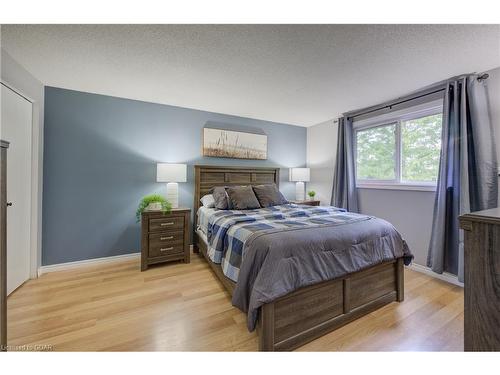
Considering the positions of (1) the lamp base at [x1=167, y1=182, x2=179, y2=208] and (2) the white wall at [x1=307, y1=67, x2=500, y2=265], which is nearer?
(2) the white wall at [x1=307, y1=67, x2=500, y2=265]

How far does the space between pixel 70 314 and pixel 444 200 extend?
12.2ft

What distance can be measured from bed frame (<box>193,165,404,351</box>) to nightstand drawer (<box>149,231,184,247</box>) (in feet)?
2.59

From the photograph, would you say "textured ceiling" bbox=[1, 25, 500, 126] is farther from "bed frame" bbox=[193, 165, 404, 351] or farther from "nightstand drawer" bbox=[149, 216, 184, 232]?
"bed frame" bbox=[193, 165, 404, 351]

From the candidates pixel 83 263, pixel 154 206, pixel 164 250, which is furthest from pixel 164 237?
pixel 83 263

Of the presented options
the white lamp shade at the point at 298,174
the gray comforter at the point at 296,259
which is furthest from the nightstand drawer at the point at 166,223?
the white lamp shade at the point at 298,174

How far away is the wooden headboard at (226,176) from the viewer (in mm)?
3158

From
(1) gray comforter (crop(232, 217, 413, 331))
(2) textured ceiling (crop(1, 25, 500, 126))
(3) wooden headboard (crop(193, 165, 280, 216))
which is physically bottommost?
(1) gray comforter (crop(232, 217, 413, 331))

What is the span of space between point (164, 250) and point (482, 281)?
270 centimetres

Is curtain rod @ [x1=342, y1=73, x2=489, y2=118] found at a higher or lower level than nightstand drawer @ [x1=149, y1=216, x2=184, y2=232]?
higher

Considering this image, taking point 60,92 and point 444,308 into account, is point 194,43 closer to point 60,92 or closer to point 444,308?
point 60,92

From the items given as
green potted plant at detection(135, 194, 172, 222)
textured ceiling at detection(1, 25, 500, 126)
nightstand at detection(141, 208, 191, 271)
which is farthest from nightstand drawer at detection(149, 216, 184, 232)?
textured ceiling at detection(1, 25, 500, 126)

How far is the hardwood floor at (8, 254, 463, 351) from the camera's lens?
1.36 meters

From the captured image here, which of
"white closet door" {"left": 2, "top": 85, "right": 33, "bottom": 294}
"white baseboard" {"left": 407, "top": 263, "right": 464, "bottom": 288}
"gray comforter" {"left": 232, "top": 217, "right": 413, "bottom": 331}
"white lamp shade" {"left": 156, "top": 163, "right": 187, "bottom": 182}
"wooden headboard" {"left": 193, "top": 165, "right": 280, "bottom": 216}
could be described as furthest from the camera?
"wooden headboard" {"left": 193, "top": 165, "right": 280, "bottom": 216}
